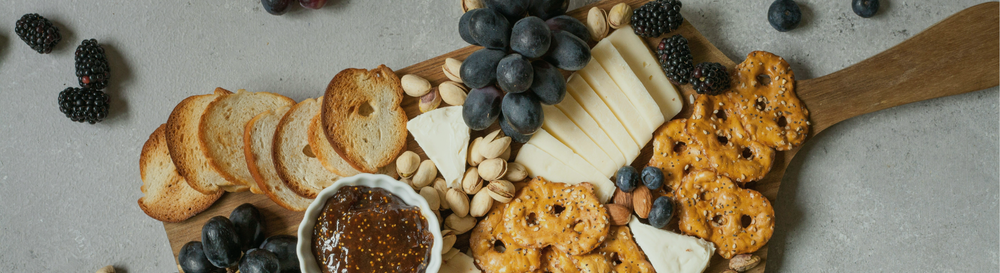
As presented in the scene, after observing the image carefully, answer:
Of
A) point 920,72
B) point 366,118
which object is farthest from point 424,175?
point 920,72

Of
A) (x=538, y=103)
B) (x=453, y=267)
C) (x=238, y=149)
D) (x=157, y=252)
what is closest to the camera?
(x=538, y=103)

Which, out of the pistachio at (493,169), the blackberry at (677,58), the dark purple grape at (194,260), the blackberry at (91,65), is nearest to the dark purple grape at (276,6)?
the blackberry at (91,65)

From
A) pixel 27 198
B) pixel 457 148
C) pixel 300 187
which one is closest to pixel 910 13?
pixel 457 148

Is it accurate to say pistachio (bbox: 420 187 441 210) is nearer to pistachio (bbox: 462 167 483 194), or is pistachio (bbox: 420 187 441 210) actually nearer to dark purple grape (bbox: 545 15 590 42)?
pistachio (bbox: 462 167 483 194)

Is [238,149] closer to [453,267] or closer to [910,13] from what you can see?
[453,267]

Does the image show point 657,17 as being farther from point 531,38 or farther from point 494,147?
point 494,147
